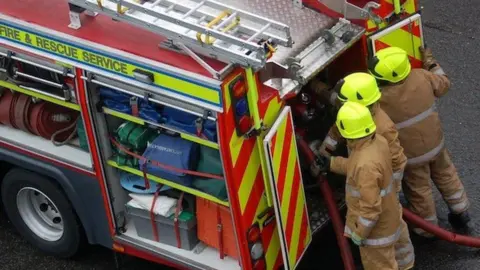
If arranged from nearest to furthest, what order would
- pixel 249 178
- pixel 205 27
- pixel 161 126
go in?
pixel 205 27
pixel 249 178
pixel 161 126

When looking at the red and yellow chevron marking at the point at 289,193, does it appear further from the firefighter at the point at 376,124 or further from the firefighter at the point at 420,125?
the firefighter at the point at 420,125

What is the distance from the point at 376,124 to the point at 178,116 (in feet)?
4.07

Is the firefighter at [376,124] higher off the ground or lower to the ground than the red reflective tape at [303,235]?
higher

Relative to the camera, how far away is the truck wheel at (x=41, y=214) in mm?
5879

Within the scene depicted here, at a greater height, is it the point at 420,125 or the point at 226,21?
the point at 226,21

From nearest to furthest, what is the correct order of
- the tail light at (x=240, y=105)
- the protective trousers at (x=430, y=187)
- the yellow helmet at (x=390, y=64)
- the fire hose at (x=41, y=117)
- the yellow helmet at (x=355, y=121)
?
the tail light at (x=240, y=105) → the yellow helmet at (x=355, y=121) → the yellow helmet at (x=390, y=64) → the fire hose at (x=41, y=117) → the protective trousers at (x=430, y=187)

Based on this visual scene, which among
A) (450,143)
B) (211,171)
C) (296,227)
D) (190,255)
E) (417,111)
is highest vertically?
(211,171)

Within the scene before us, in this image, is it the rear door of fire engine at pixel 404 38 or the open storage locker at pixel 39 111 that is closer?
the open storage locker at pixel 39 111

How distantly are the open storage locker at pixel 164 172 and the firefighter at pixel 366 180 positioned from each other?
73 cm

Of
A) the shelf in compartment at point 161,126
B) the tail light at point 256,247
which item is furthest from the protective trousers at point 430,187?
the shelf in compartment at point 161,126

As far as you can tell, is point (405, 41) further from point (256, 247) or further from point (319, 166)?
point (256, 247)

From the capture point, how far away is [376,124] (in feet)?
17.5

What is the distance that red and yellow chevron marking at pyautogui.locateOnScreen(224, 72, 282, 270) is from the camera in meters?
4.69

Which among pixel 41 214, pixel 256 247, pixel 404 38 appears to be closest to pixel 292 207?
pixel 256 247
